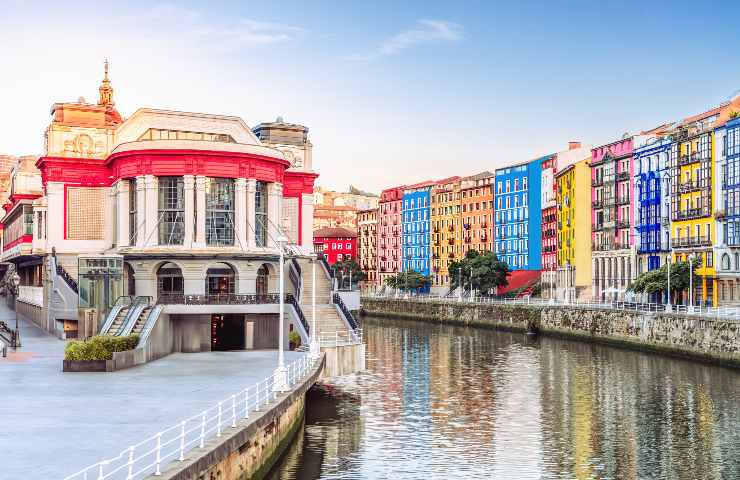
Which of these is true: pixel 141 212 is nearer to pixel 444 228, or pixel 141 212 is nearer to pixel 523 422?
pixel 523 422

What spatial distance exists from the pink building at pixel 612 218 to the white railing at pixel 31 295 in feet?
205

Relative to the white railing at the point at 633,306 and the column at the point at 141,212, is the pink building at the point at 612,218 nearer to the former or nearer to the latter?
the white railing at the point at 633,306

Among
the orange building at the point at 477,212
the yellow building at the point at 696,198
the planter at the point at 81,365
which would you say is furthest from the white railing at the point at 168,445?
the orange building at the point at 477,212

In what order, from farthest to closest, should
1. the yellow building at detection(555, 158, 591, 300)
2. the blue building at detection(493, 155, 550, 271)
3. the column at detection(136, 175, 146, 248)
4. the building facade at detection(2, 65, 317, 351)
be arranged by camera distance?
the blue building at detection(493, 155, 550, 271) → the yellow building at detection(555, 158, 591, 300) → the column at detection(136, 175, 146, 248) → the building facade at detection(2, 65, 317, 351)

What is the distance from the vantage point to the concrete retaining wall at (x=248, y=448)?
2348 cm

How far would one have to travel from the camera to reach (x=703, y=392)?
55.9 m

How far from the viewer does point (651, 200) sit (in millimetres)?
111500

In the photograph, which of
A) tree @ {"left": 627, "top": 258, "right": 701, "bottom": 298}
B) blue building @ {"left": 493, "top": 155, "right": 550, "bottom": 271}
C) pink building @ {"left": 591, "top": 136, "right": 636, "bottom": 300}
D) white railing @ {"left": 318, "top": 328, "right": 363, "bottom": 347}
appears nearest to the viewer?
white railing @ {"left": 318, "top": 328, "right": 363, "bottom": 347}

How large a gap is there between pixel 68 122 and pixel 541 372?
37.9 metres

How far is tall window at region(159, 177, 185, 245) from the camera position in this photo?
63594 millimetres

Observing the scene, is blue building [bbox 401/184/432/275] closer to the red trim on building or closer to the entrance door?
the red trim on building

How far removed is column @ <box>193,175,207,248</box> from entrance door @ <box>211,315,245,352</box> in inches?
196

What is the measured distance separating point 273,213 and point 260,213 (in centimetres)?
90

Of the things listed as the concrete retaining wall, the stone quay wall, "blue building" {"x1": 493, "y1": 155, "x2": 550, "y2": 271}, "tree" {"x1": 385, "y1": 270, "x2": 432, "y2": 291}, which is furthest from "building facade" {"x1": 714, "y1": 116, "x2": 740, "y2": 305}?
"tree" {"x1": 385, "y1": 270, "x2": 432, "y2": 291}
